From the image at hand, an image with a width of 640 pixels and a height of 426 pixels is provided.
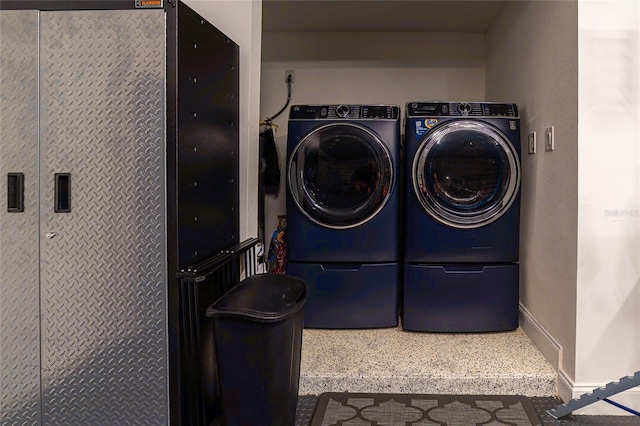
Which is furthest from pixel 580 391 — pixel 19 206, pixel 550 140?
pixel 19 206

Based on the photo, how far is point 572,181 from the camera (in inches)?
74.4

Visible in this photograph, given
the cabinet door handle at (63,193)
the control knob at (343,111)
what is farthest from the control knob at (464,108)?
the cabinet door handle at (63,193)

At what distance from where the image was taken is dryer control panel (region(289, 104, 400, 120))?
99.0 inches

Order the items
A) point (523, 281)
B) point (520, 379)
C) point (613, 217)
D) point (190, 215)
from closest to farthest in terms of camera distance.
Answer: point (190, 215)
point (613, 217)
point (520, 379)
point (523, 281)

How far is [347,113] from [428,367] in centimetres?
150

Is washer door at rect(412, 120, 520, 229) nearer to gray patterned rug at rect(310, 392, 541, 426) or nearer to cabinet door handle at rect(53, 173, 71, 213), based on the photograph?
gray patterned rug at rect(310, 392, 541, 426)

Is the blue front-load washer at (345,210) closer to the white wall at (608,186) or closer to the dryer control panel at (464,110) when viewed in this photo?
the dryer control panel at (464,110)

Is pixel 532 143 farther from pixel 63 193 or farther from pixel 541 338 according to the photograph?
pixel 63 193

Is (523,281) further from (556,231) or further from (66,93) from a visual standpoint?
(66,93)

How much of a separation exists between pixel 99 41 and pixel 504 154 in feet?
6.89

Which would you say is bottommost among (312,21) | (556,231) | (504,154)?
(556,231)

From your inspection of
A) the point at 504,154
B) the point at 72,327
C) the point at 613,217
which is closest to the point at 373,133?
the point at 504,154

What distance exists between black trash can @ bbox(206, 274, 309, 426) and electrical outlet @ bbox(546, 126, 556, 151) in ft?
5.02

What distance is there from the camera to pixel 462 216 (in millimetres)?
2453
